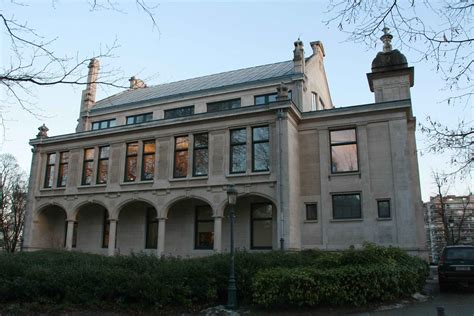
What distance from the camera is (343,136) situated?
22.3 m

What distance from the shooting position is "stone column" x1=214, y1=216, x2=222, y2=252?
21.4m

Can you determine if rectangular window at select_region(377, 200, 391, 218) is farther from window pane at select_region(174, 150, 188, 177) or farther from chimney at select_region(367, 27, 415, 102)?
window pane at select_region(174, 150, 188, 177)

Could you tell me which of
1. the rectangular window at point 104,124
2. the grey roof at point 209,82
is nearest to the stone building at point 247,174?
the grey roof at point 209,82

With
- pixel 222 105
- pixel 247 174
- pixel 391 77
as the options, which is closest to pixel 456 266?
pixel 247 174

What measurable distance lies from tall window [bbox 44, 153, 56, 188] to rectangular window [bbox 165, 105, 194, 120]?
8.67m

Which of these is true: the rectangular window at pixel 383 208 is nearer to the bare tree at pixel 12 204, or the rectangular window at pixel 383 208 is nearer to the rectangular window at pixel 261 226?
the rectangular window at pixel 261 226

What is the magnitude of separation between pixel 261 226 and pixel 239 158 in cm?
394

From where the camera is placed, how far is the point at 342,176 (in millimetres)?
21531

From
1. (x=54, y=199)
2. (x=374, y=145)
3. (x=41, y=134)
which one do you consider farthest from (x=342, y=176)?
(x=41, y=134)

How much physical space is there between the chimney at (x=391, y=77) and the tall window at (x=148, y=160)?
14046 mm

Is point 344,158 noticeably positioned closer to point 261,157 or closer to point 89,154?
point 261,157

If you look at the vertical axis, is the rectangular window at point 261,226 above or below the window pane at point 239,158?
below

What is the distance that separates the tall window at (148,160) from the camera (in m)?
25.0

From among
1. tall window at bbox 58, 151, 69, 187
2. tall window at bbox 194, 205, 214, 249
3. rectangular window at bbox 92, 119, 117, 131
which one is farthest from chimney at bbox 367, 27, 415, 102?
tall window at bbox 58, 151, 69, 187
